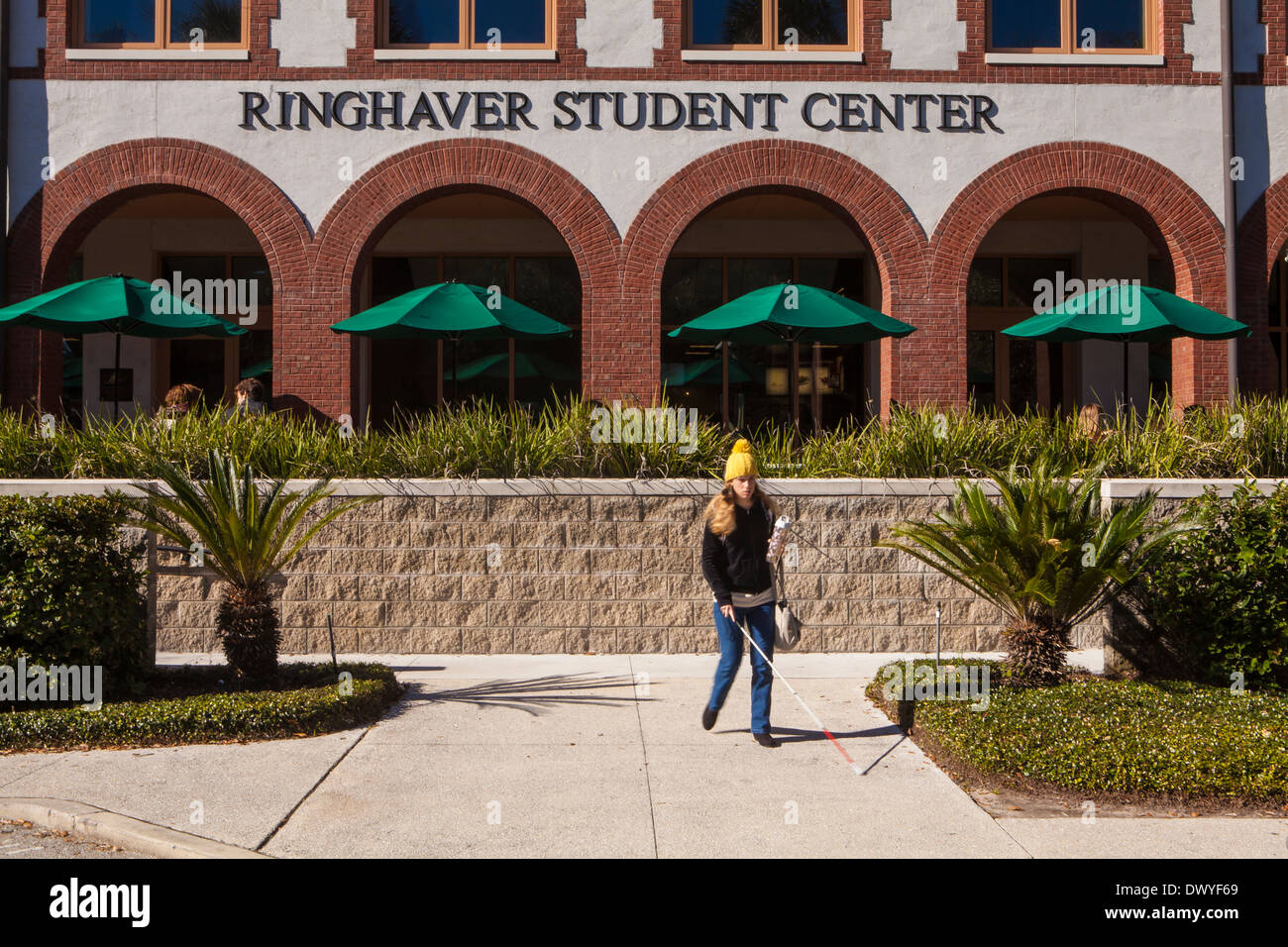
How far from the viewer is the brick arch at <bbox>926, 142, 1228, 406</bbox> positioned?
1491 cm

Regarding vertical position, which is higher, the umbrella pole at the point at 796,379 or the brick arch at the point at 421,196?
the brick arch at the point at 421,196

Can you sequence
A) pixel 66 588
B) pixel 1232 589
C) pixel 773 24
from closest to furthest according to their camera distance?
1. pixel 66 588
2. pixel 1232 589
3. pixel 773 24

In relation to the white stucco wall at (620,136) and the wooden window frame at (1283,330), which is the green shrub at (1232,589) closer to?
the white stucco wall at (620,136)

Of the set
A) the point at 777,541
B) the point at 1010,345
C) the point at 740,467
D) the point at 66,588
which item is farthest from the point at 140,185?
the point at 1010,345

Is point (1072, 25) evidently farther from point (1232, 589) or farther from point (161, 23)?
point (161, 23)

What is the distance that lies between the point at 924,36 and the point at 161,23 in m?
10.3

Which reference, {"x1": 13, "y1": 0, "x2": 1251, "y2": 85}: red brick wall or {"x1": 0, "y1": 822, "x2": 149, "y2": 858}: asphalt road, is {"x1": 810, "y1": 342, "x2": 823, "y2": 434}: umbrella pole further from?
{"x1": 0, "y1": 822, "x2": 149, "y2": 858}: asphalt road

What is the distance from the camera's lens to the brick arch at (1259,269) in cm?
1498

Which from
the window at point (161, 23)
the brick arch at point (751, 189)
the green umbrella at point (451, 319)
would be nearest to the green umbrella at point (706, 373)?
the brick arch at point (751, 189)

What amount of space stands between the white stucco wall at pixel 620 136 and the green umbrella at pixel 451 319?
103 inches

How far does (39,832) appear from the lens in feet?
18.3

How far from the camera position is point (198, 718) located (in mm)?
7195

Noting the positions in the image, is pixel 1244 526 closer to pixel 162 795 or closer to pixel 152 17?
pixel 162 795

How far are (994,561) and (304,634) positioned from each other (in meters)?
6.21
